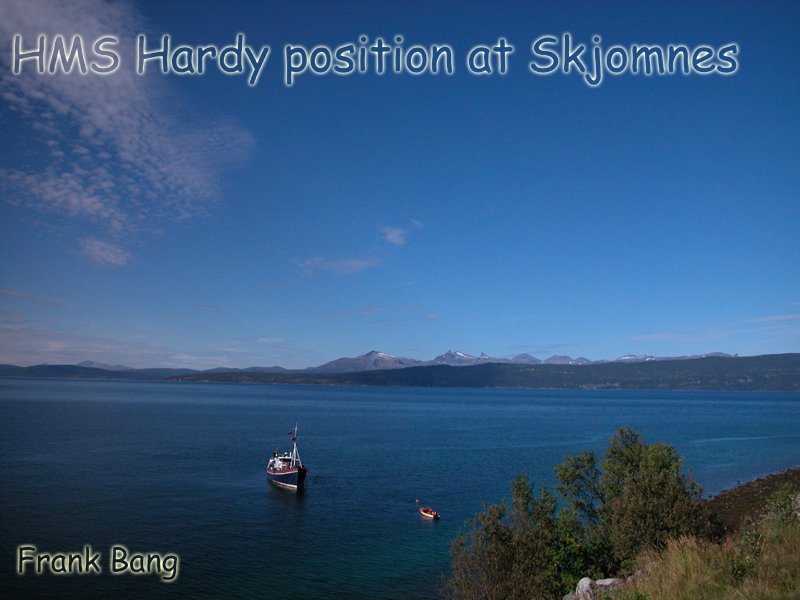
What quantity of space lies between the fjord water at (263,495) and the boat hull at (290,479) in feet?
4.16

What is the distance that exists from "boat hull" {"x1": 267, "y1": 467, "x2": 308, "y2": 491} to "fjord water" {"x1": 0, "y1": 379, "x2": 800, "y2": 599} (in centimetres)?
127

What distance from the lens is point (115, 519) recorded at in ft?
139

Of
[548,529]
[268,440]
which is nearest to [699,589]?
[548,529]

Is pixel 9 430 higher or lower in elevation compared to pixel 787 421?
higher

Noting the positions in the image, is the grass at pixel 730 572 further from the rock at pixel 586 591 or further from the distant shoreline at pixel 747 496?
the distant shoreline at pixel 747 496

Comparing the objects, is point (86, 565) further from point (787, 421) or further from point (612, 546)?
point (787, 421)

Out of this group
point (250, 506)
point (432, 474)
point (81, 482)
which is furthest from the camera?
point (432, 474)

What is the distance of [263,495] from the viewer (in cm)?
5353

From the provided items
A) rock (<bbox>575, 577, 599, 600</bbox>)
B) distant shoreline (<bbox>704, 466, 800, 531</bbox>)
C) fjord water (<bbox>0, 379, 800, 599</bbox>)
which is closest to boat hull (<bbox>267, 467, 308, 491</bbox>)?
fjord water (<bbox>0, 379, 800, 599</bbox>)

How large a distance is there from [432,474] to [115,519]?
3545 centimetres

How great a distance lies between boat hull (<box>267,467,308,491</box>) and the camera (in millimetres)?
55031

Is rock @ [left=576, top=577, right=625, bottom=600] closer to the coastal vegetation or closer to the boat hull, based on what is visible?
the coastal vegetation

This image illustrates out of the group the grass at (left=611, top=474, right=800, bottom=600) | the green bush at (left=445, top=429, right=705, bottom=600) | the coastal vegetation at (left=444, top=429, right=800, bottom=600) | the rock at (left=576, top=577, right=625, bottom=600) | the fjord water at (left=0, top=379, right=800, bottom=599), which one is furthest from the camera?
the fjord water at (left=0, top=379, right=800, bottom=599)

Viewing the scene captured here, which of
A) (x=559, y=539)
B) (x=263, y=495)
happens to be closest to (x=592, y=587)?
(x=559, y=539)
